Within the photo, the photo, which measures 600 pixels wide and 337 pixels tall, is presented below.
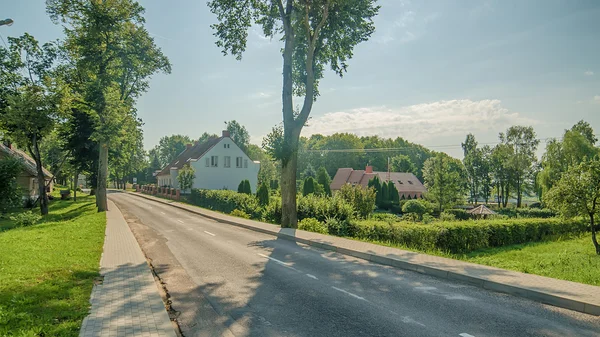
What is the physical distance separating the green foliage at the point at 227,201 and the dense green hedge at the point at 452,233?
1073 cm

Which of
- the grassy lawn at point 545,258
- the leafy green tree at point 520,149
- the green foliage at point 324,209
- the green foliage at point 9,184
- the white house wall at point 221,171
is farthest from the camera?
the leafy green tree at point 520,149

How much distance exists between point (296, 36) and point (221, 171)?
37.3 meters

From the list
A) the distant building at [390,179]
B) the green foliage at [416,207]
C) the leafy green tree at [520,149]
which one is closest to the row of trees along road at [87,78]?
the green foliage at [416,207]

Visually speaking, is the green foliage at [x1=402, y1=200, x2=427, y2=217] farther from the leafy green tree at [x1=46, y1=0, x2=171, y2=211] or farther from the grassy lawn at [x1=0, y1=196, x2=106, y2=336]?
the grassy lawn at [x1=0, y1=196, x2=106, y2=336]

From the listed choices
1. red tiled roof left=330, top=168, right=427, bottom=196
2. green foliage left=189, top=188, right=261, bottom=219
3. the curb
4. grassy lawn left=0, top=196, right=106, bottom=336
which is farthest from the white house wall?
the curb

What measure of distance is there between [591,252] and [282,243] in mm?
14701

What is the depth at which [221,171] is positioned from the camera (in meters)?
54.2

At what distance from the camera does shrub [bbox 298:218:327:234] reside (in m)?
17.6

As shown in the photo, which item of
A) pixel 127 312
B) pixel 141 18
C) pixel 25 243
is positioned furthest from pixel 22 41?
pixel 127 312

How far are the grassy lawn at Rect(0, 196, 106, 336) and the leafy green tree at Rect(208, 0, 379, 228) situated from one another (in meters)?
9.17

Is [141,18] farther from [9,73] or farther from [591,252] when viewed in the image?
[591,252]

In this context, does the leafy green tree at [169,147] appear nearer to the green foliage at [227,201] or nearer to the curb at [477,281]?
the green foliage at [227,201]

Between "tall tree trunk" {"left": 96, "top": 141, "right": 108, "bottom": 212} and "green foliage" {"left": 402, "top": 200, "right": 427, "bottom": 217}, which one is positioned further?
"green foliage" {"left": 402, "top": 200, "right": 427, "bottom": 217}

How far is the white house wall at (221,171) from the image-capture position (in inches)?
2053
